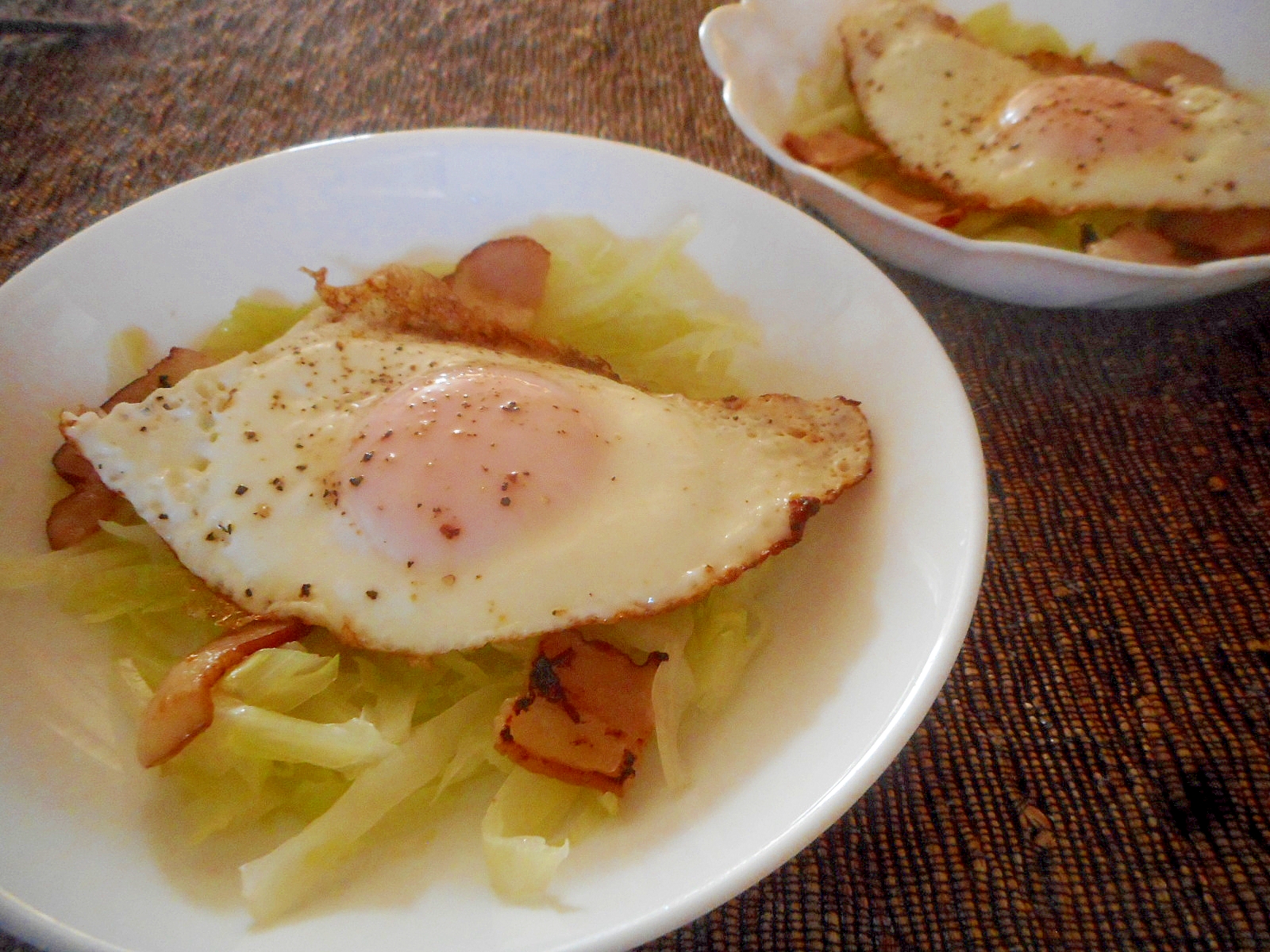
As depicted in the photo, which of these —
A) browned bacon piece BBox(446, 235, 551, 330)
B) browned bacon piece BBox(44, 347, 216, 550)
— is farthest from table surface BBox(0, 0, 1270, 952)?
browned bacon piece BBox(446, 235, 551, 330)

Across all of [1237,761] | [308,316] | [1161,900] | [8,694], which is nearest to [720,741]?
[1161,900]

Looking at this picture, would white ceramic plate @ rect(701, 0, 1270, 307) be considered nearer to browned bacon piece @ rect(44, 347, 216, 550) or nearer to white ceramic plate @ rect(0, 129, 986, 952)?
white ceramic plate @ rect(0, 129, 986, 952)

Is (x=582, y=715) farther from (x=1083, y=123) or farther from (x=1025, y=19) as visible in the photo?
(x=1025, y=19)

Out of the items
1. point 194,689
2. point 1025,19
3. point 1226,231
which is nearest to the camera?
point 194,689

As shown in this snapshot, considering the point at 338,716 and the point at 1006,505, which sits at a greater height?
the point at 338,716

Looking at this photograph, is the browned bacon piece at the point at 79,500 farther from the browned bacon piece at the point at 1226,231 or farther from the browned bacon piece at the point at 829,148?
the browned bacon piece at the point at 1226,231

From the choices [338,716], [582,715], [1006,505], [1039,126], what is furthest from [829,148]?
[338,716]
